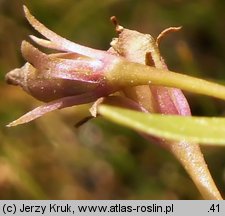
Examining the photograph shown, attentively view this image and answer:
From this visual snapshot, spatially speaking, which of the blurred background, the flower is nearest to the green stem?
the flower

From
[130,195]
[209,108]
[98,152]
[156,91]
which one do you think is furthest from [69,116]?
[156,91]

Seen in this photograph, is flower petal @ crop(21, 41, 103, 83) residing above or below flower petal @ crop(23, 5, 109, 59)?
below

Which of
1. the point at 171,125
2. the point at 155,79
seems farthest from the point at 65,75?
the point at 171,125

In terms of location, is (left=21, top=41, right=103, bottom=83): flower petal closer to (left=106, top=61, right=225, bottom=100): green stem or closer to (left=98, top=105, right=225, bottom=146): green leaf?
(left=106, top=61, right=225, bottom=100): green stem

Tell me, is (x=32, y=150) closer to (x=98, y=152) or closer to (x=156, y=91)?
(x=98, y=152)

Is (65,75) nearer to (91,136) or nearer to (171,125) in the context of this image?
(171,125)

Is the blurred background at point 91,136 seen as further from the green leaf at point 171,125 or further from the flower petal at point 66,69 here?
the green leaf at point 171,125

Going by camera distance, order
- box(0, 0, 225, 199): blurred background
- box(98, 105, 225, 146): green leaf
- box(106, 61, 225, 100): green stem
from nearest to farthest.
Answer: box(98, 105, 225, 146): green leaf < box(106, 61, 225, 100): green stem < box(0, 0, 225, 199): blurred background
